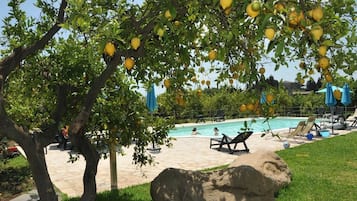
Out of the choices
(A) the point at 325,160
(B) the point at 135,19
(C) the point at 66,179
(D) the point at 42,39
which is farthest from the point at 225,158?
(B) the point at 135,19

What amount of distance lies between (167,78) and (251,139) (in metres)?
14.2

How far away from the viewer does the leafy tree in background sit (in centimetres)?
246

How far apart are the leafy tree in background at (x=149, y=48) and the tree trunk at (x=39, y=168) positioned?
1 centimetres

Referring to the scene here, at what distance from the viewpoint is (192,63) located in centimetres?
526

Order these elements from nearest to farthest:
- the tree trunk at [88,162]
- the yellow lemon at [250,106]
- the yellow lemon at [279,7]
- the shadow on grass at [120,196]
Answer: the yellow lemon at [279,7]
the yellow lemon at [250,106]
the tree trunk at [88,162]
the shadow on grass at [120,196]

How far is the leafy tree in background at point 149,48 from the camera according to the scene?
246cm

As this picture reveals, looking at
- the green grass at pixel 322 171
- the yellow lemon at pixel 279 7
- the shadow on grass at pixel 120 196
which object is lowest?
the shadow on grass at pixel 120 196

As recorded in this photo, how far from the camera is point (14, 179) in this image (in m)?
9.93

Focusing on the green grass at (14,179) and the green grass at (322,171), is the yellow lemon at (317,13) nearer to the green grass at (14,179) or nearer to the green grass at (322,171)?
the green grass at (322,171)

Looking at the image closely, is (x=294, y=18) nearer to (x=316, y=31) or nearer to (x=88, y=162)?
(x=316, y=31)

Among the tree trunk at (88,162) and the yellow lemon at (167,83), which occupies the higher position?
the yellow lemon at (167,83)

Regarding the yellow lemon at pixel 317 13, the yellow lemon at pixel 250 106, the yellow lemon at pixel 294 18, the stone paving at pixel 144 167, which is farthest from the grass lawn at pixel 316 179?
the yellow lemon at pixel 317 13

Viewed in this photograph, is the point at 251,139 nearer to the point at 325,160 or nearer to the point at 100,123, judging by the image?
the point at 325,160

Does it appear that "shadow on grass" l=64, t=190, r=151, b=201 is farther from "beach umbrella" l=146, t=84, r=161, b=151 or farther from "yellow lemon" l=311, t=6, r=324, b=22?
"yellow lemon" l=311, t=6, r=324, b=22
